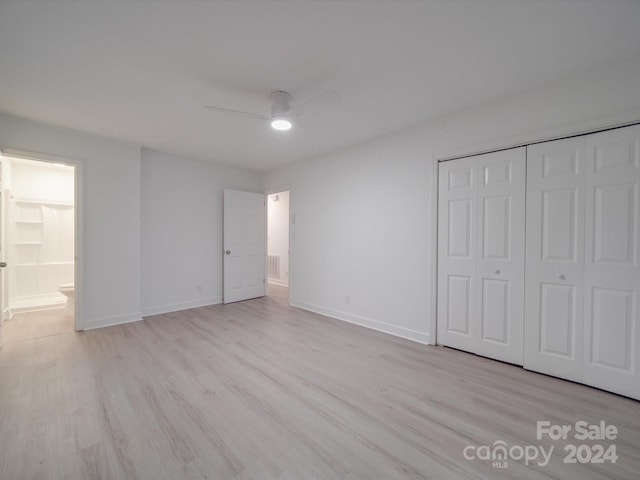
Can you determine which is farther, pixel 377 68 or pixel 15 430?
pixel 377 68

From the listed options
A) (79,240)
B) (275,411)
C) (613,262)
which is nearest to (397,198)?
(613,262)

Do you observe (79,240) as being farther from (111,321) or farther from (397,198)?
(397,198)

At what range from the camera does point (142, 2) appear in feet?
5.35

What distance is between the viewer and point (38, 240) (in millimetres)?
5051

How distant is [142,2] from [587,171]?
354cm

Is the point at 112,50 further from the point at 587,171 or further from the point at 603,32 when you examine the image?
the point at 587,171

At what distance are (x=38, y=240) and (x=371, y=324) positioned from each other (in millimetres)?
6100

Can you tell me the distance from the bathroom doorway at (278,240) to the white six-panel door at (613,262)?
5831 millimetres

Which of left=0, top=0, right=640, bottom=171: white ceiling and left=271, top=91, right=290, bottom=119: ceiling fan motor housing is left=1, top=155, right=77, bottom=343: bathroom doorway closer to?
left=0, top=0, right=640, bottom=171: white ceiling

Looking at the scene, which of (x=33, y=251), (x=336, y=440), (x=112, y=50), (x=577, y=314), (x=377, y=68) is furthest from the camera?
(x=33, y=251)

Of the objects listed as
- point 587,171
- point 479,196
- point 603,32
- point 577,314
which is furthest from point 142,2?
point 577,314

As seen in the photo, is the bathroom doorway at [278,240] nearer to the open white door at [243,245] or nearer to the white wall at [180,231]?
the open white door at [243,245]

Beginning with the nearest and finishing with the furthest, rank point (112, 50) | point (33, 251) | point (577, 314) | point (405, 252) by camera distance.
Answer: point (112, 50) < point (577, 314) < point (405, 252) < point (33, 251)

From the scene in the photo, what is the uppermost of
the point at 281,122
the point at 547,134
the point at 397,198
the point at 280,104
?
the point at 280,104
